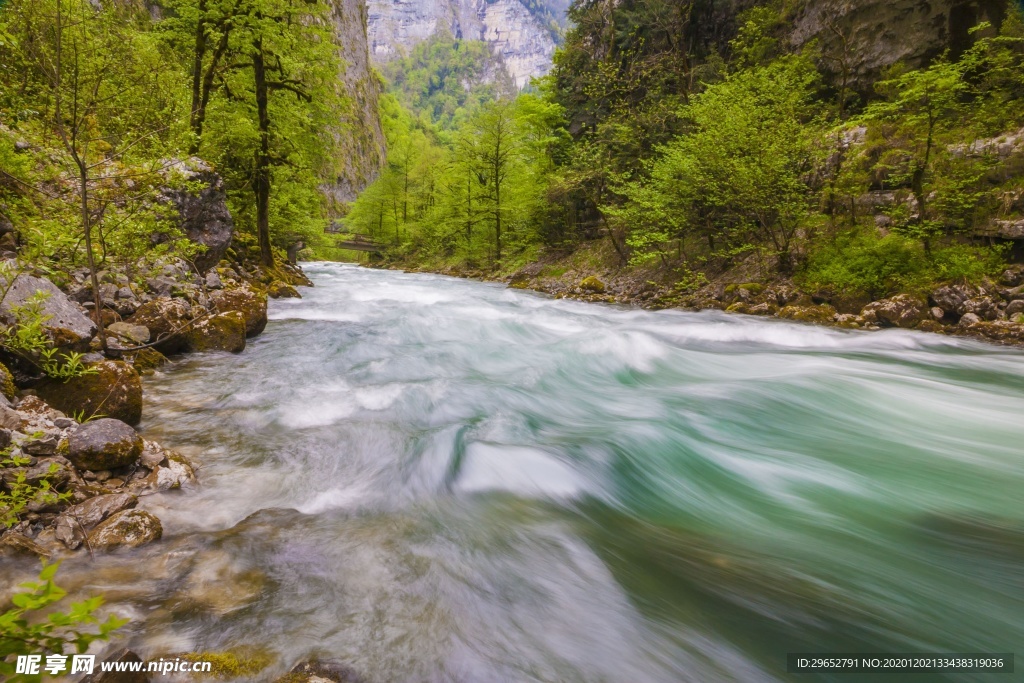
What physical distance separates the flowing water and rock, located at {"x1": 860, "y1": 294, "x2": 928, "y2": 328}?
2856 mm

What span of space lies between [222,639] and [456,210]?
95.4ft

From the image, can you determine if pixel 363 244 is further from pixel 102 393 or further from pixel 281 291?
pixel 102 393

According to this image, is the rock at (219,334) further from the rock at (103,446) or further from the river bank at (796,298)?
the river bank at (796,298)

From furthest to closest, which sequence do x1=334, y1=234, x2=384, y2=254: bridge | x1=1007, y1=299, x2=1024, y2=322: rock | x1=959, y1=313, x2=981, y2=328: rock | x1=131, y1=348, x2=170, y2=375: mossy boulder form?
x1=334, y1=234, x2=384, y2=254: bridge → x1=959, y1=313, x2=981, y2=328: rock → x1=1007, y1=299, x2=1024, y2=322: rock → x1=131, y1=348, x2=170, y2=375: mossy boulder

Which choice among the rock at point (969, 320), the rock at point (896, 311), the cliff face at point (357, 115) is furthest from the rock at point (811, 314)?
the cliff face at point (357, 115)

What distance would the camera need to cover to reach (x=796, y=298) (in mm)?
11930

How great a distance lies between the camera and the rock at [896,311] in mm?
9930

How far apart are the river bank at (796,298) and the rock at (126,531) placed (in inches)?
489

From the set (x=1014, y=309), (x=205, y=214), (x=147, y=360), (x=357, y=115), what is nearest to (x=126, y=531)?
(x=147, y=360)

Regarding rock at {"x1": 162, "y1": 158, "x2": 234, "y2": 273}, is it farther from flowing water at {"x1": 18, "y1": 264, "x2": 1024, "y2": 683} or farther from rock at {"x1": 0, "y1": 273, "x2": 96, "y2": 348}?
rock at {"x1": 0, "y1": 273, "x2": 96, "y2": 348}

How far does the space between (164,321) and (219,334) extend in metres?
0.77

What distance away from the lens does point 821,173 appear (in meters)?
13.0

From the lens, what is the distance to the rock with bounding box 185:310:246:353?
22.6ft

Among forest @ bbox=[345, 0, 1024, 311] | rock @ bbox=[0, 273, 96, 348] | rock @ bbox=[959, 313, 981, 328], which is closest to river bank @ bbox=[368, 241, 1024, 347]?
rock @ bbox=[959, 313, 981, 328]
